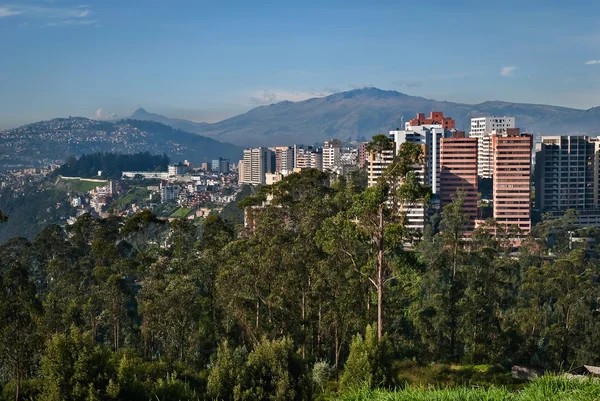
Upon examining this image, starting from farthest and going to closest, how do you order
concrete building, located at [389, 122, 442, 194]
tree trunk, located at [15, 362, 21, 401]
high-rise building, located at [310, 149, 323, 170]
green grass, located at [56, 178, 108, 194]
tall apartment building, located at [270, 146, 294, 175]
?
tall apartment building, located at [270, 146, 294, 175]
high-rise building, located at [310, 149, 323, 170]
green grass, located at [56, 178, 108, 194]
concrete building, located at [389, 122, 442, 194]
tree trunk, located at [15, 362, 21, 401]

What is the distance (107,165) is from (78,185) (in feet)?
67.1

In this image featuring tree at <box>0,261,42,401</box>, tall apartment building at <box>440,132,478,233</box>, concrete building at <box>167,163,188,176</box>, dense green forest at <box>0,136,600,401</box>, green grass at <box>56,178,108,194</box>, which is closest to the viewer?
dense green forest at <box>0,136,600,401</box>

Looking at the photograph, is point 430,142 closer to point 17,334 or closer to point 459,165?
point 459,165

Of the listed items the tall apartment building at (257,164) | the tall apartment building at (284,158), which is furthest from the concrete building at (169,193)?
the tall apartment building at (284,158)

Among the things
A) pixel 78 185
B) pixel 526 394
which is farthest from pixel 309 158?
pixel 526 394

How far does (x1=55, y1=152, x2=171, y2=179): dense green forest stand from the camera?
10862 cm

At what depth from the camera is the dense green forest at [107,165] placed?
10862cm

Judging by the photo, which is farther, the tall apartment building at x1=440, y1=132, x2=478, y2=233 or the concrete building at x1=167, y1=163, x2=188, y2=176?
the concrete building at x1=167, y1=163, x2=188, y2=176

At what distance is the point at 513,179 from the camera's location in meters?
51.7

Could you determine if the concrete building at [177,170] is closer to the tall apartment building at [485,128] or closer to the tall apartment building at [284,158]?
the tall apartment building at [284,158]

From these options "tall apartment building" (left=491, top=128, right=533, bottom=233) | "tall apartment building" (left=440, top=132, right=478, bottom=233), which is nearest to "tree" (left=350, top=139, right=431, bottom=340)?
"tall apartment building" (left=491, top=128, right=533, bottom=233)

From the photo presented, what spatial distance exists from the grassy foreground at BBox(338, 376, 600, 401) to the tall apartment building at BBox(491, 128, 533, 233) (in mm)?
47125

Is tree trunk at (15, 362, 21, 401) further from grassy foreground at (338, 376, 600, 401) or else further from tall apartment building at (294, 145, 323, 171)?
tall apartment building at (294, 145, 323, 171)

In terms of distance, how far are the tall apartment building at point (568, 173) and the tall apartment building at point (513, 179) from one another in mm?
7001
